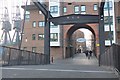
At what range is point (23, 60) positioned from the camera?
2412 centimetres

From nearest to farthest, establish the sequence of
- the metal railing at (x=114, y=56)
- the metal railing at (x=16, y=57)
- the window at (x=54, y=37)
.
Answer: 1. the metal railing at (x=114, y=56)
2. the metal railing at (x=16, y=57)
3. the window at (x=54, y=37)

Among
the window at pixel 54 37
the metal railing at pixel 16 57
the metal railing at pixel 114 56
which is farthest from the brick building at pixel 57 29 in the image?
the metal railing at pixel 114 56

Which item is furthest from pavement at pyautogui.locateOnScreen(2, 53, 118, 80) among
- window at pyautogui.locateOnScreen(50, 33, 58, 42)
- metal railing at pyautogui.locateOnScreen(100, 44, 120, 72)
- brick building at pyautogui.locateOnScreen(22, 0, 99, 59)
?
window at pyautogui.locateOnScreen(50, 33, 58, 42)

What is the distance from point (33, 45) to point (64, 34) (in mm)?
7820

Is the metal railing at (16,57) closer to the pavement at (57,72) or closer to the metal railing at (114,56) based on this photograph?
the pavement at (57,72)

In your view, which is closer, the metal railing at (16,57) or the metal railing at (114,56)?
the metal railing at (114,56)

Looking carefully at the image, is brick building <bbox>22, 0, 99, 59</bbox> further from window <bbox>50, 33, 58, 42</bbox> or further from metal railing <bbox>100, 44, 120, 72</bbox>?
metal railing <bbox>100, 44, 120, 72</bbox>

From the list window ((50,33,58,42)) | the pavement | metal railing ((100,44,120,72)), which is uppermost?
window ((50,33,58,42))

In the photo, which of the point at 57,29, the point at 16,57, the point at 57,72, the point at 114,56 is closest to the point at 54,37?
the point at 57,29

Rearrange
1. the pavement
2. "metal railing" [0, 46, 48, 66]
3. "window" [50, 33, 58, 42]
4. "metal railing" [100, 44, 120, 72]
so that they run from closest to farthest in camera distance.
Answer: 1. the pavement
2. "metal railing" [100, 44, 120, 72]
3. "metal railing" [0, 46, 48, 66]
4. "window" [50, 33, 58, 42]

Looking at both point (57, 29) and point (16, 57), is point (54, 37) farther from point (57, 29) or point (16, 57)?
point (16, 57)

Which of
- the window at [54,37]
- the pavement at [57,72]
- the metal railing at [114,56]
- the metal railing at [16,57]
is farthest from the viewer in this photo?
the window at [54,37]

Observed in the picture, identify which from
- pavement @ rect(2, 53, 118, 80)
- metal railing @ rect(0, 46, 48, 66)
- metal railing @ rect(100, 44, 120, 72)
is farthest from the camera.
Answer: metal railing @ rect(0, 46, 48, 66)

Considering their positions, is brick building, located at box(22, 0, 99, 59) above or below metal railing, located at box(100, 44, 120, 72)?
above
